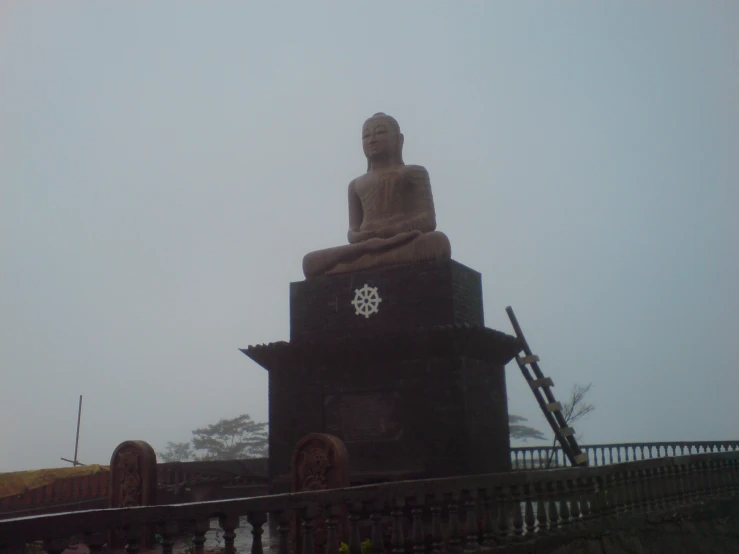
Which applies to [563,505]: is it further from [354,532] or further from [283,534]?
[283,534]

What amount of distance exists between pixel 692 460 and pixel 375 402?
406cm

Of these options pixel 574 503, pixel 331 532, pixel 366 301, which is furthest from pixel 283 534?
pixel 366 301

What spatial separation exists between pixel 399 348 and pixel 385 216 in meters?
2.38

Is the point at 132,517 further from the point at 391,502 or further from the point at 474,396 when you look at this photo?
the point at 474,396

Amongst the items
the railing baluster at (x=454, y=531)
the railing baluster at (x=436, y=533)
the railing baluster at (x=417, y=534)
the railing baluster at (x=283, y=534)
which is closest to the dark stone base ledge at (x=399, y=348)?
the railing baluster at (x=454, y=531)

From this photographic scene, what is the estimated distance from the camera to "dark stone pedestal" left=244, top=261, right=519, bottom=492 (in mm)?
9086

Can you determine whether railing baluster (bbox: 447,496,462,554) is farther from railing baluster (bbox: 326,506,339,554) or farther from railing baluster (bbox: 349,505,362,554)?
railing baluster (bbox: 326,506,339,554)

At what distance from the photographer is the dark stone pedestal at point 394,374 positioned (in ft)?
29.8

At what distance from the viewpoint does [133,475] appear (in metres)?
7.73

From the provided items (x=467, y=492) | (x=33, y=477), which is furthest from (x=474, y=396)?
(x=33, y=477)

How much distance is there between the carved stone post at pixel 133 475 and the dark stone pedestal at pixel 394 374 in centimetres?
216

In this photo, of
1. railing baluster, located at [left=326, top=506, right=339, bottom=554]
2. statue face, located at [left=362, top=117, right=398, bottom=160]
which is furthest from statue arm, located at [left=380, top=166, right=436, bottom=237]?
railing baluster, located at [left=326, top=506, right=339, bottom=554]

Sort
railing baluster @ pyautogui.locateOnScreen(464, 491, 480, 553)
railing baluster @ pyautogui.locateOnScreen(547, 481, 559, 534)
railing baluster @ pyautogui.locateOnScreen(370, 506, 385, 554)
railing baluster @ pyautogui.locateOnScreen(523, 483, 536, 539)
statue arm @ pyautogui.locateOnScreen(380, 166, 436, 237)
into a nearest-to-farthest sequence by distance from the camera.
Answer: railing baluster @ pyautogui.locateOnScreen(370, 506, 385, 554), railing baluster @ pyautogui.locateOnScreen(464, 491, 480, 553), railing baluster @ pyautogui.locateOnScreen(523, 483, 536, 539), railing baluster @ pyautogui.locateOnScreen(547, 481, 559, 534), statue arm @ pyautogui.locateOnScreen(380, 166, 436, 237)

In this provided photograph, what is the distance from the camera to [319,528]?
21.2 ft
